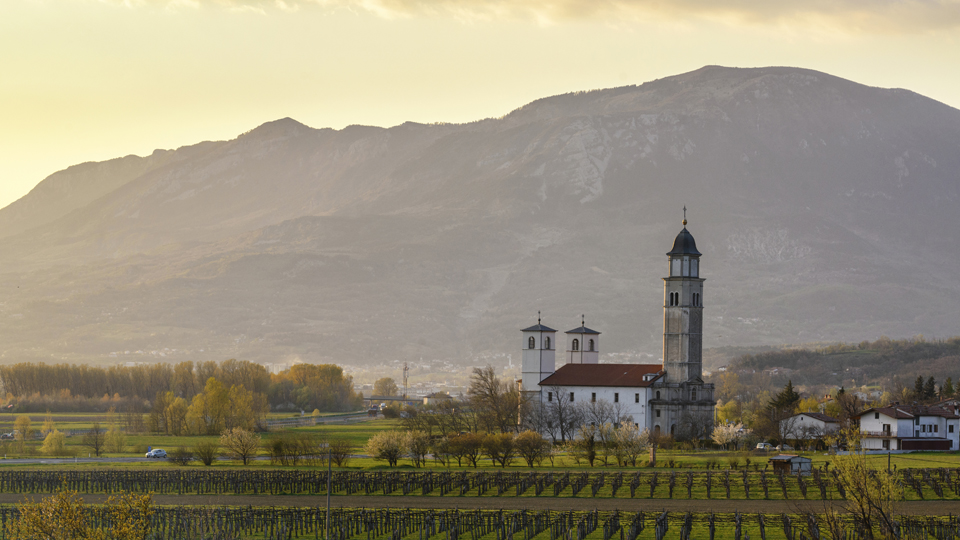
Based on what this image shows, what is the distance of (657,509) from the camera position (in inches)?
2650

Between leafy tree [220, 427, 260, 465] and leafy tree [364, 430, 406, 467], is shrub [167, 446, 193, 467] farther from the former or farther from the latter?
leafy tree [364, 430, 406, 467]

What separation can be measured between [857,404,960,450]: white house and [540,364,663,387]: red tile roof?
21247 millimetres

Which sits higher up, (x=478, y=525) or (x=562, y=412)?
(x=562, y=412)

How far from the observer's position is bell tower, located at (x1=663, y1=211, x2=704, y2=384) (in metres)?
122

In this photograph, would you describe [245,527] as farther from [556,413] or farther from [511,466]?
[556,413]

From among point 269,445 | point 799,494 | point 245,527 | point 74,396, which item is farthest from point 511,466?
point 74,396

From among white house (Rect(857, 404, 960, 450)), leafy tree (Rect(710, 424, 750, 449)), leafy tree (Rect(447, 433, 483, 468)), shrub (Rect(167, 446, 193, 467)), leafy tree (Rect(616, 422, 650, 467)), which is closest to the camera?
leafy tree (Rect(616, 422, 650, 467))

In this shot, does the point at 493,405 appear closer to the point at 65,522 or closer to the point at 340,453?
the point at 340,453

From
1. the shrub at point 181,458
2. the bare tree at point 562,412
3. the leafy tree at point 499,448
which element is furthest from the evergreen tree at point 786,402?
the shrub at point 181,458

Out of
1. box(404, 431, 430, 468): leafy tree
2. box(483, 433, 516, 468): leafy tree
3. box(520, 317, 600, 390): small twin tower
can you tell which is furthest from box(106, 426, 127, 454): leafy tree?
box(520, 317, 600, 390): small twin tower

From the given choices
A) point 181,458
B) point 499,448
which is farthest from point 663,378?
point 181,458

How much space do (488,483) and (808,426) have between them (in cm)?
4321

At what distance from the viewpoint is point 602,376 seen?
12262 cm

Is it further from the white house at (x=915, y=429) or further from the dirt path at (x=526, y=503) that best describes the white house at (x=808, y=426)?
the dirt path at (x=526, y=503)
